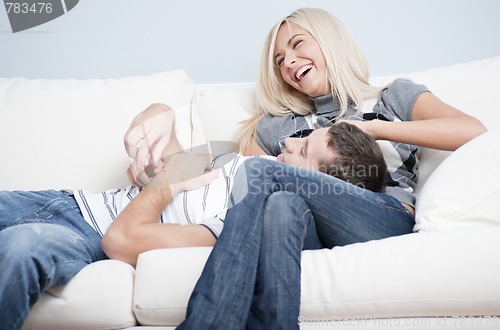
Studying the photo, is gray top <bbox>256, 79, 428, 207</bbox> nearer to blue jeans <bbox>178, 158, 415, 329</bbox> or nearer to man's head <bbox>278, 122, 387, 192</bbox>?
man's head <bbox>278, 122, 387, 192</bbox>

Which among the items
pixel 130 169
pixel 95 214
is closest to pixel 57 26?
pixel 130 169

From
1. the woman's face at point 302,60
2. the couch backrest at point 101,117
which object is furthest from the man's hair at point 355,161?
the woman's face at point 302,60

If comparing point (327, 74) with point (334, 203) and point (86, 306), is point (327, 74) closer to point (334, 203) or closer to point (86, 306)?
point (334, 203)

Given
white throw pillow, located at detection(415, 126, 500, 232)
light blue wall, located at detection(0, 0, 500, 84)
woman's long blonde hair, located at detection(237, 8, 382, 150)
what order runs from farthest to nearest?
light blue wall, located at detection(0, 0, 500, 84), woman's long blonde hair, located at detection(237, 8, 382, 150), white throw pillow, located at detection(415, 126, 500, 232)

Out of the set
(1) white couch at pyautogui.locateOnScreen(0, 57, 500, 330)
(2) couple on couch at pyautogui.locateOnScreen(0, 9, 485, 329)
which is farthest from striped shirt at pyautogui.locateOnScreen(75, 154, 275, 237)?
(1) white couch at pyautogui.locateOnScreen(0, 57, 500, 330)

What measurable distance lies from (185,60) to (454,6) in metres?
1.03

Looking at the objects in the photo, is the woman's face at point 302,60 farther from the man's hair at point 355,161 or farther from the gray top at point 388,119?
the man's hair at point 355,161

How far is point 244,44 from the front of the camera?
7.19ft

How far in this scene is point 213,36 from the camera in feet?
7.21

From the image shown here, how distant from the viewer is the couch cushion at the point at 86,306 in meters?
1.15

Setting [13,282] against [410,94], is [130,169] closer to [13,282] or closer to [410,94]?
[13,282]

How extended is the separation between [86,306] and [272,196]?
444mm

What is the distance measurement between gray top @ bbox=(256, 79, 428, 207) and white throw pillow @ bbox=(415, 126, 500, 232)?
0.75 feet

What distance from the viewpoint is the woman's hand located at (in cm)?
157
